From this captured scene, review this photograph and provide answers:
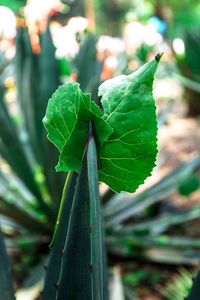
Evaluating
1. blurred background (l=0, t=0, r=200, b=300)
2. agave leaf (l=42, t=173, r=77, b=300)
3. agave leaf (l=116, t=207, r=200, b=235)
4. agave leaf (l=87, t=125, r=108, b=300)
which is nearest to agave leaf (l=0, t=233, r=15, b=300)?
agave leaf (l=42, t=173, r=77, b=300)

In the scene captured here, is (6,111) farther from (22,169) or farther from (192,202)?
(192,202)

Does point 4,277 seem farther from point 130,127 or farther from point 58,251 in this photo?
point 130,127

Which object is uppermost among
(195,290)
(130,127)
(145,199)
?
(145,199)

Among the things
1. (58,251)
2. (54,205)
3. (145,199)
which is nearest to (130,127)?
(58,251)

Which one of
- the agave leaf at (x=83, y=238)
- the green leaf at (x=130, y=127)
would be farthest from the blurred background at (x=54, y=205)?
the green leaf at (x=130, y=127)

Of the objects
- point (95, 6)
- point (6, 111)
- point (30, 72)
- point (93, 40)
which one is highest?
point (95, 6)

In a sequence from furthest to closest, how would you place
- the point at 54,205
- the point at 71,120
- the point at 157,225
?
the point at 157,225, the point at 54,205, the point at 71,120

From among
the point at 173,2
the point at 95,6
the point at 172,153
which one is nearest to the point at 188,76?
the point at 172,153
